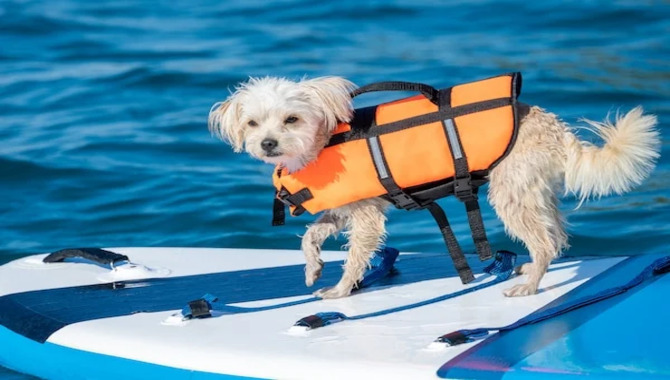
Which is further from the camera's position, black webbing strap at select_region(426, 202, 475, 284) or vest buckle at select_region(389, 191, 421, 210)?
black webbing strap at select_region(426, 202, 475, 284)

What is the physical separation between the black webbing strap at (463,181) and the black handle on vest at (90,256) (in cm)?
169

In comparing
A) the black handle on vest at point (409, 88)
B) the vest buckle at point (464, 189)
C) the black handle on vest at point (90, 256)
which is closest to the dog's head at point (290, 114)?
the black handle on vest at point (409, 88)

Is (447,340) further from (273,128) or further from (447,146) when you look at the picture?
(273,128)

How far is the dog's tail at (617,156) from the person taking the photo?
4250 millimetres

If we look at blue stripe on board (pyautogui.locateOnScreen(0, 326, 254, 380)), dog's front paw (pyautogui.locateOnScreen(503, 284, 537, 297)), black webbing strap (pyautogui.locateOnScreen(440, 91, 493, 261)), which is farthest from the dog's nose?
dog's front paw (pyautogui.locateOnScreen(503, 284, 537, 297))

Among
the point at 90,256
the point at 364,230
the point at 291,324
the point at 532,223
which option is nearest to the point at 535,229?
the point at 532,223

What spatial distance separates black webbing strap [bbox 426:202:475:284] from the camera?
14.8 feet

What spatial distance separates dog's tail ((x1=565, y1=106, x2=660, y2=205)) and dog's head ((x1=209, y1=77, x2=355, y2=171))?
87 cm

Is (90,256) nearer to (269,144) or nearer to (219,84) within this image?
(269,144)

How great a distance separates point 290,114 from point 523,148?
864mm

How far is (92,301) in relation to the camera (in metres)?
4.75

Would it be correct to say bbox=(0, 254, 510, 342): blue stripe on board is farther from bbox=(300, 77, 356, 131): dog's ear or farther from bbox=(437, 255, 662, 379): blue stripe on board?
bbox=(437, 255, 662, 379): blue stripe on board

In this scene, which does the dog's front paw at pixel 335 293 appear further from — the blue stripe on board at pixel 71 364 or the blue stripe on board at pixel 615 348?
the blue stripe on board at pixel 615 348

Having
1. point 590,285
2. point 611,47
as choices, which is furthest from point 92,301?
point 611,47
